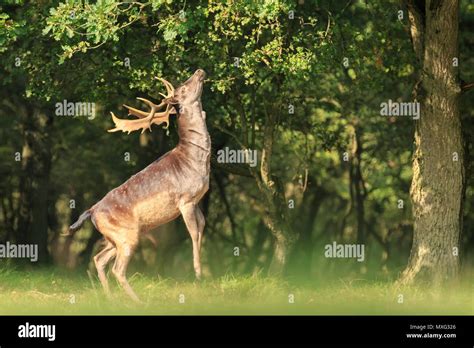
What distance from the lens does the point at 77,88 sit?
80.5 ft

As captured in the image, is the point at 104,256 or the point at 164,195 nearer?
the point at 164,195

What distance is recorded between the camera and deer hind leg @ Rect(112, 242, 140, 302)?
63.2 ft

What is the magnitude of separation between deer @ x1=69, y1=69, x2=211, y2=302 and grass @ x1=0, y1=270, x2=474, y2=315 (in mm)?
619

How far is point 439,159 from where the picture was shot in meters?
22.2

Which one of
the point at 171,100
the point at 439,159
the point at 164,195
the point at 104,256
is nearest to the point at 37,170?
the point at 104,256

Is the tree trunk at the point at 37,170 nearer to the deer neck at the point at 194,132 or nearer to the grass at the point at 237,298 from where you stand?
the grass at the point at 237,298

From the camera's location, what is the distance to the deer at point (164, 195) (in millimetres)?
19828

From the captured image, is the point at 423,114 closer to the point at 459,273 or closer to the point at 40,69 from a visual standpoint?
the point at 459,273

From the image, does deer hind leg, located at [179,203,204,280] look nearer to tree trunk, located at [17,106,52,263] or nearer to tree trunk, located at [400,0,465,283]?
tree trunk, located at [400,0,465,283]

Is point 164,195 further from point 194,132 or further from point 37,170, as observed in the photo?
point 37,170

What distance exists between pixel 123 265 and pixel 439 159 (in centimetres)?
645

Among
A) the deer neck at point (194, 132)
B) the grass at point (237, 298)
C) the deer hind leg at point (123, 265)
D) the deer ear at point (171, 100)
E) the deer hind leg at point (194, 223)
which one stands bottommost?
the grass at point (237, 298)

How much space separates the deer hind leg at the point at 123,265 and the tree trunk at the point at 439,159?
5329mm

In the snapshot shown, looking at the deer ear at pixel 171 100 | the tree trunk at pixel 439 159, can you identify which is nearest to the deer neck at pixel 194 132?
the deer ear at pixel 171 100
